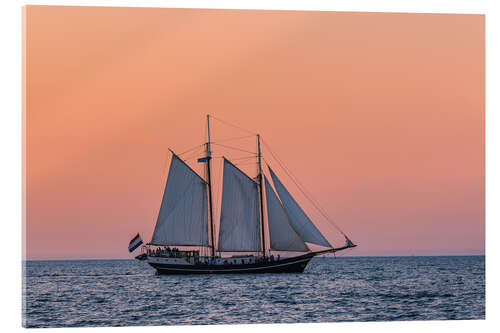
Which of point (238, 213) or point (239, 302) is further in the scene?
point (238, 213)

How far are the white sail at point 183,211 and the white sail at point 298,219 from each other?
4.25 meters

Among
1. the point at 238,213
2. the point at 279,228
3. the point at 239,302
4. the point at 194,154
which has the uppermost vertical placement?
the point at 194,154

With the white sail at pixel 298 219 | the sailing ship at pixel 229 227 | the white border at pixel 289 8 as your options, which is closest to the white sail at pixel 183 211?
the sailing ship at pixel 229 227

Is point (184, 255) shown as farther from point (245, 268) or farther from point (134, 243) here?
point (134, 243)

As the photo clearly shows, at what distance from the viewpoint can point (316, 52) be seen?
20578 mm

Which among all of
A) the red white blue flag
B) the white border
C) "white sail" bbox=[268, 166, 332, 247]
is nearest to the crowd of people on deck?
"white sail" bbox=[268, 166, 332, 247]

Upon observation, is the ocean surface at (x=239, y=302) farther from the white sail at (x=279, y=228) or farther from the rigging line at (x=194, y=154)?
the rigging line at (x=194, y=154)

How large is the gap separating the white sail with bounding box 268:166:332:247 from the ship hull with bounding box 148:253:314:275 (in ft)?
12.0

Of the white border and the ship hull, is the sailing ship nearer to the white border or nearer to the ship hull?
the ship hull

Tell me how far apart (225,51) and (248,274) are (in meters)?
16.8

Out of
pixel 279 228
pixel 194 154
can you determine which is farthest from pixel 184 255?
pixel 194 154

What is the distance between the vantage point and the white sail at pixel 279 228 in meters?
32.3

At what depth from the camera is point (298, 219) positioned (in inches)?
1220

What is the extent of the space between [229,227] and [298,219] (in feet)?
12.6
